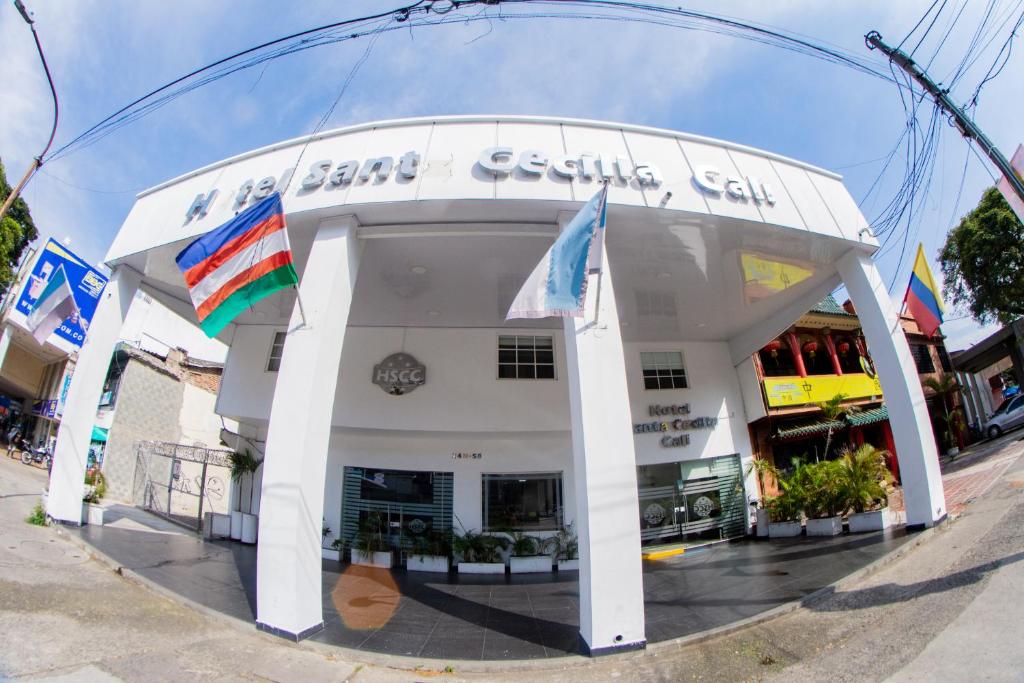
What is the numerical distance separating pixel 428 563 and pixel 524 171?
839cm

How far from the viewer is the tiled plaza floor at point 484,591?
561 centimetres

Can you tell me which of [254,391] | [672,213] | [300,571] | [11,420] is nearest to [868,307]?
[672,213]

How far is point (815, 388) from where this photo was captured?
15297mm

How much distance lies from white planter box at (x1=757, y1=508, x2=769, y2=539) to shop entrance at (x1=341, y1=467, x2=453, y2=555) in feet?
26.8

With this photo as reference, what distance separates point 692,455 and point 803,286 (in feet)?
17.2

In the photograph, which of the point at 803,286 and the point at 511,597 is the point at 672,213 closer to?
the point at 803,286

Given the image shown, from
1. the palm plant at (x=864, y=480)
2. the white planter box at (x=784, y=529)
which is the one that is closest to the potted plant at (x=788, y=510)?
the white planter box at (x=784, y=529)

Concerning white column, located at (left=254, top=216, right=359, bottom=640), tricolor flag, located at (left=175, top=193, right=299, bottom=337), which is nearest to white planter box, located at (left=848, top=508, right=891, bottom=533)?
white column, located at (left=254, top=216, right=359, bottom=640)

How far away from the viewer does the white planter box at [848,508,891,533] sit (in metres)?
8.88

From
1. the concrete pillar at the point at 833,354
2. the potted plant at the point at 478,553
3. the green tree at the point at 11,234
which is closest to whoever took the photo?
the potted plant at the point at 478,553

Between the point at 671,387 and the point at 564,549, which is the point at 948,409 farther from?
the point at 564,549

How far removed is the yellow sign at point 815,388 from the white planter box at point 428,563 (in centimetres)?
1032

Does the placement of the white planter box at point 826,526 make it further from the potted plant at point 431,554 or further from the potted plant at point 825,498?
the potted plant at point 431,554

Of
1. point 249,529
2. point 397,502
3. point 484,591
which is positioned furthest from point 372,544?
point 484,591
